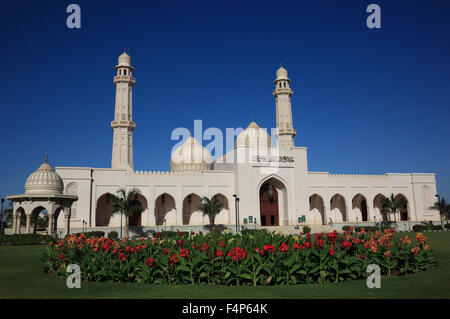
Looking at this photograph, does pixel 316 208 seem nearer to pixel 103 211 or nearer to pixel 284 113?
pixel 284 113

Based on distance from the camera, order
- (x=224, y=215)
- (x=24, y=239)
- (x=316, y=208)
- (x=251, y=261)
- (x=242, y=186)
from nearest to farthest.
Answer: (x=251, y=261)
(x=24, y=239)
(x=242, y=186)
(x=224, y=215)
(x=316, y=208)

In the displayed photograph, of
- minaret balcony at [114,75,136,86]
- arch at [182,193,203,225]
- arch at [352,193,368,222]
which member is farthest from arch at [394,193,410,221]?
minaret balcony at [114,75,136,86]

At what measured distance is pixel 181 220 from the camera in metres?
32.4

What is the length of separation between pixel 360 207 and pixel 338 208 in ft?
9.73

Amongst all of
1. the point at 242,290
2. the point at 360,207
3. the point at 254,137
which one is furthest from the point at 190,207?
the point at 242,290

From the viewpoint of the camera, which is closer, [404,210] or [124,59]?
[124,59]

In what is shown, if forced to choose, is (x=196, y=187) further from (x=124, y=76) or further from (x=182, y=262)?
(x=182, y=262)

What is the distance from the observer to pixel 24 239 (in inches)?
806

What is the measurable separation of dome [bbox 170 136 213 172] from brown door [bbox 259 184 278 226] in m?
6.59

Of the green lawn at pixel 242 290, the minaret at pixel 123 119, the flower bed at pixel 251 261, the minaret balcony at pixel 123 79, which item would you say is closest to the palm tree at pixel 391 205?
the minaret at pixel 123 119
